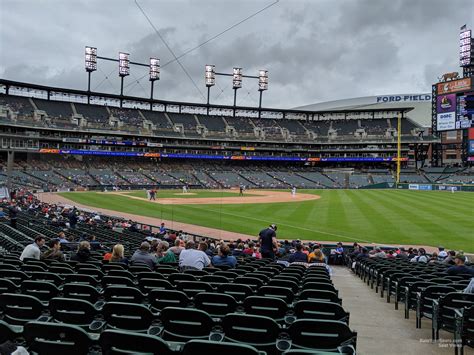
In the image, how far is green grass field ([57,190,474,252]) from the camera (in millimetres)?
25562

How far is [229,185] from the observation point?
82375mm

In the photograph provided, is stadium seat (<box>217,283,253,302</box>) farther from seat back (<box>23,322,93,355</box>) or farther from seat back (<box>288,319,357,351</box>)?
seat back (<box>23,322,93,355</box>)

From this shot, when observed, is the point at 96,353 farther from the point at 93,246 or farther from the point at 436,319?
the point at 93,246

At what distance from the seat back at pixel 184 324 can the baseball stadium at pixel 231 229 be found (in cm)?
2

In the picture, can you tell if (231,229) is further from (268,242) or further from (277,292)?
(277,292)

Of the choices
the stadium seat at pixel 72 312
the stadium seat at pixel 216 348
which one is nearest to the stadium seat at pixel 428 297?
the stadium seat at pixel 216 348

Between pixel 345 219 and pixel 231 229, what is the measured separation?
34.3ft

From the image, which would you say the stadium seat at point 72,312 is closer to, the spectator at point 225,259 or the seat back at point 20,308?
the seat back at point 20,308

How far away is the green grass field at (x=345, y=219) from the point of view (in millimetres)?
25562

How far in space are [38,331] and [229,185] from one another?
78.7 meters

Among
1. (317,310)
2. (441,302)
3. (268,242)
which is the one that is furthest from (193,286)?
(268,242)

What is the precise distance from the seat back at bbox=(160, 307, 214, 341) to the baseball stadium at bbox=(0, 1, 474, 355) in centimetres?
2

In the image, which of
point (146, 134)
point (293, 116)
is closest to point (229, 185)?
point (146, 134)

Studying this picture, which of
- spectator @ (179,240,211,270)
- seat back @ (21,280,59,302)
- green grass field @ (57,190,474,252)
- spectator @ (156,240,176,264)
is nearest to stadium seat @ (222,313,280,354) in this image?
seat back @ (21,280,59,302)
